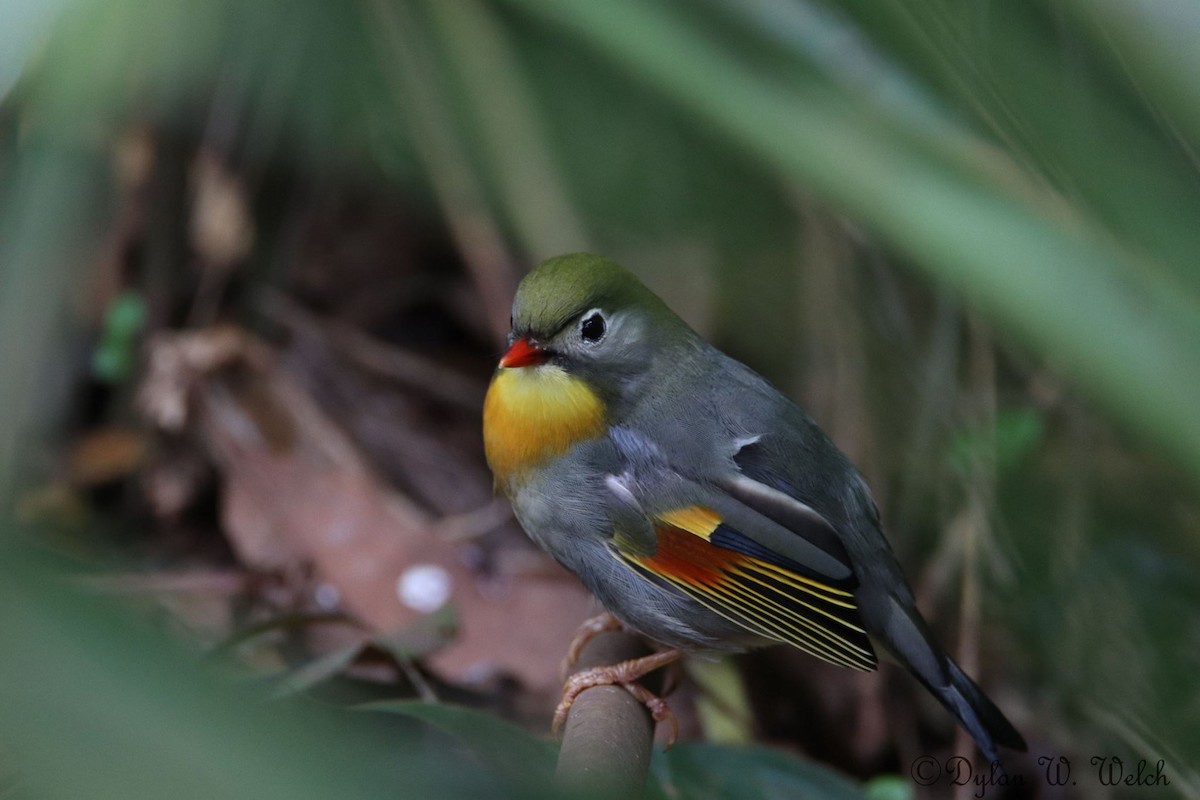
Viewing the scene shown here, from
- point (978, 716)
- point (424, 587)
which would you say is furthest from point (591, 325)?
point (424, 587)

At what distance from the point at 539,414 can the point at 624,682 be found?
0.59 meters

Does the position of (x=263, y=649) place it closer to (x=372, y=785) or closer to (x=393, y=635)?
(x=393, y=635)

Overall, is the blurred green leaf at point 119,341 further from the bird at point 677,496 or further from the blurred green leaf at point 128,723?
the blurred green leaf at point 128,723

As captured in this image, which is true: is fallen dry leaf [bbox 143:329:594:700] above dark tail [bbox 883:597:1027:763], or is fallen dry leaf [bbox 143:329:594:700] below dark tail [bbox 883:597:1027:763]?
below

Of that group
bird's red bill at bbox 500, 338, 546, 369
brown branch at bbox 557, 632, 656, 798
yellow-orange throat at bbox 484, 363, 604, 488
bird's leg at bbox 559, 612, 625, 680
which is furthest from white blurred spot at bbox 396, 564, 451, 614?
bird's red bill at bbox 500, 338, 546, 369

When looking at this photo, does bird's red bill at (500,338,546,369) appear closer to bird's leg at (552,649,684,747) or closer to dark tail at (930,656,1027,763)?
bird's leg at (552,649,684,747)

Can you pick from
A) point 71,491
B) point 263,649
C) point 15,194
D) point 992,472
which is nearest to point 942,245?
point 992,472

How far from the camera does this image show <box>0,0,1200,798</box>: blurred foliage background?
1.13 m

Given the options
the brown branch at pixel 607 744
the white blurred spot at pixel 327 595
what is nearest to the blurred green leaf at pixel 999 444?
the brown branch at pixel 607 744

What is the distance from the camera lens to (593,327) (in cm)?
250

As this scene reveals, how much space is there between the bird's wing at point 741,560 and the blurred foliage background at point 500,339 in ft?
1.30

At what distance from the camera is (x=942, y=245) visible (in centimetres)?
199

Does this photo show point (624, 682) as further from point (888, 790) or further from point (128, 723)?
point (128, 723)

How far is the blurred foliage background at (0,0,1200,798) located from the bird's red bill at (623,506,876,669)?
0.39 metres
